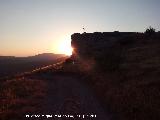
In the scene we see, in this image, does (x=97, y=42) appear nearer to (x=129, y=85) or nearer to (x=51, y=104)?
(x=129, y=85)

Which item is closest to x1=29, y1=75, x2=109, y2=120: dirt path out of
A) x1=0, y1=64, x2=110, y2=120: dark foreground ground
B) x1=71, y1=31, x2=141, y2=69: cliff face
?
x1=0, y1=64, x2=110, y2=120: dark foreground ground

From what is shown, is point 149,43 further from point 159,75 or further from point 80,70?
point 159,75

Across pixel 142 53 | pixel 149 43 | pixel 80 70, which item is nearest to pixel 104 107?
pixel 80 70

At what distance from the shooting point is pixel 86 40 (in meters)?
94.8

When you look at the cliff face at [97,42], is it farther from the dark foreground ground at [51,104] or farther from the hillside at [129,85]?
the dark foreground ground at [51,104]

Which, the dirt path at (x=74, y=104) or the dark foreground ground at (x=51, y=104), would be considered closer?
the dark foreground ground at (x=51, y=104)

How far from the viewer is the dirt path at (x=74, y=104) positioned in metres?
23.7

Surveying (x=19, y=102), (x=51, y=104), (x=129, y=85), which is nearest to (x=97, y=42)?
(x=129, y=85)

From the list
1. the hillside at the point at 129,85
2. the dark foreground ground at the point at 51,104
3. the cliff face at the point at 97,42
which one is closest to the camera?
the dark foreground ground at the point at 51,104

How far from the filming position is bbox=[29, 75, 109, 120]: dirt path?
77.7 feet

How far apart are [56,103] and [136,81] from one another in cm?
1154

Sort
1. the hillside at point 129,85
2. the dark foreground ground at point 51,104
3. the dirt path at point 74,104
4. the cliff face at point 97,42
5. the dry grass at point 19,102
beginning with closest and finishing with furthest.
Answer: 1. the dry grass at point 19,102
2. the dark foreground ground at point 51,104
3. the dirt path at point 74,104
4. the hillside at point 129,85
5. the cliff face at point 97,42

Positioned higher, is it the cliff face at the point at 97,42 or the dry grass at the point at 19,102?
the cliff face at the point at 97,42

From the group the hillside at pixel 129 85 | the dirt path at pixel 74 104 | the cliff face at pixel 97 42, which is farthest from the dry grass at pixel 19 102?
the cliff face at pixel 97 42
